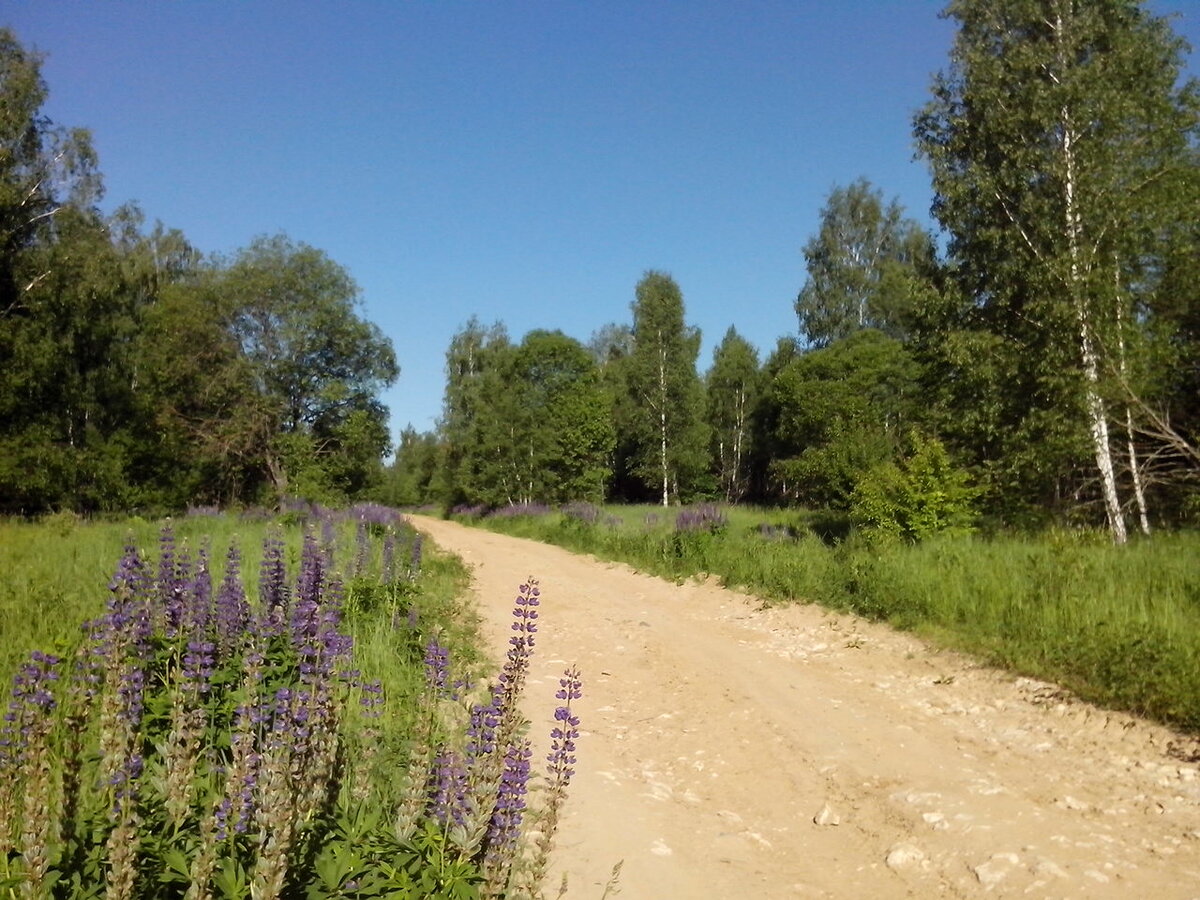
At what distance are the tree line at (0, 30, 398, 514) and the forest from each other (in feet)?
0.36

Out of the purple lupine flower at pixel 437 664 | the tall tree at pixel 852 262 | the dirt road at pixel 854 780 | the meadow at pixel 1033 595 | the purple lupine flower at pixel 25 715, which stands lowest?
the dirt road at pixel 854 780

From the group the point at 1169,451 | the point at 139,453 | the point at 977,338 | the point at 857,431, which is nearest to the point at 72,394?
the point at 139,453

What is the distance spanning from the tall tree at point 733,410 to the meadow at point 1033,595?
35962 millimetres

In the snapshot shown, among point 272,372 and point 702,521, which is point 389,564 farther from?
point 272,372

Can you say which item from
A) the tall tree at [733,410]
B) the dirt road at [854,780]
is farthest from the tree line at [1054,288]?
the tall tree at [733,410]

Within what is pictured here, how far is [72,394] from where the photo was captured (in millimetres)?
25984

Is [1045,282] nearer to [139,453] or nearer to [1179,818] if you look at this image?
[1179,818]

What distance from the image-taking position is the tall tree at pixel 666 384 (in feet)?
145

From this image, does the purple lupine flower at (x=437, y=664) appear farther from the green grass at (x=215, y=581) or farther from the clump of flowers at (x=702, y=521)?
the clump of flowers at (x=702, y=521)

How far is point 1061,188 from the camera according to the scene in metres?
14.7

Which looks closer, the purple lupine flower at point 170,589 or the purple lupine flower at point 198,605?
the purple lupine flower at point 198,605

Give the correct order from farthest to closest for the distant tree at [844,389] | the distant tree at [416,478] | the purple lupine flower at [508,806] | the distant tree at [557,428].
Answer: the distant tree at [416,478]
the distant tree at [557,428]
the distant tree at [844,389]
the purple lupine flower at [508,806]

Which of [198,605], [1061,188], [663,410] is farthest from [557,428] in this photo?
[198,605]

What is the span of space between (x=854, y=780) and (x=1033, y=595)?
4.32m
